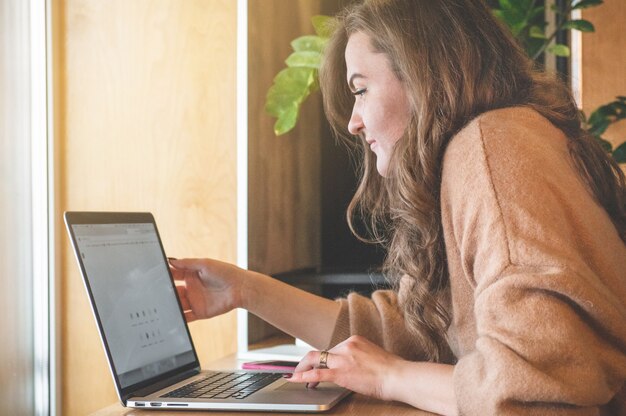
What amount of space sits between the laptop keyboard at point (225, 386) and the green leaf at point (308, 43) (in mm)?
972

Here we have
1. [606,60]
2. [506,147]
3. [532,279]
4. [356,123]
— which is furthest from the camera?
[606,60]

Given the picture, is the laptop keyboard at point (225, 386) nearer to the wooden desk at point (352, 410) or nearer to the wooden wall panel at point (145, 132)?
the wooden desk at point (352, 410)

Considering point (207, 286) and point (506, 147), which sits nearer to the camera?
point (506, 147)

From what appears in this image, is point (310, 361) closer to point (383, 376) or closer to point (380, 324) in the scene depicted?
point (383, 376)

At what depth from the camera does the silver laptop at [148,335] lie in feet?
3.35

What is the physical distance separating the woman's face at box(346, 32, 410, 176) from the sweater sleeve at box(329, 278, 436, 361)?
241mm

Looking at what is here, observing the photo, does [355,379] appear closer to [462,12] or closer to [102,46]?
[462,12]

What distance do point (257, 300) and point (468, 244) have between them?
555mm

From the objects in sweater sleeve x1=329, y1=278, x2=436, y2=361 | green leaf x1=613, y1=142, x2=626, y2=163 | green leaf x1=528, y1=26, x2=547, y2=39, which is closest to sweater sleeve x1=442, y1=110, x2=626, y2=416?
sweater sleeve x1=329, y1=278, x2=436, y2=361

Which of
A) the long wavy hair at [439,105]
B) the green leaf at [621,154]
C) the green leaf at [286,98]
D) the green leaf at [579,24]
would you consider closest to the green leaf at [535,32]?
the green leaf at [579,24]

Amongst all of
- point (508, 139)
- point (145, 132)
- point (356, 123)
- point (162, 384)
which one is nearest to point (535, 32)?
point (145, 132)

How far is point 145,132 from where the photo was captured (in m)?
2.12

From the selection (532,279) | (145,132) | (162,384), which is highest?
(145,132)

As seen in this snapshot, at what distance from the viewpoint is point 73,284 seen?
2.21m
